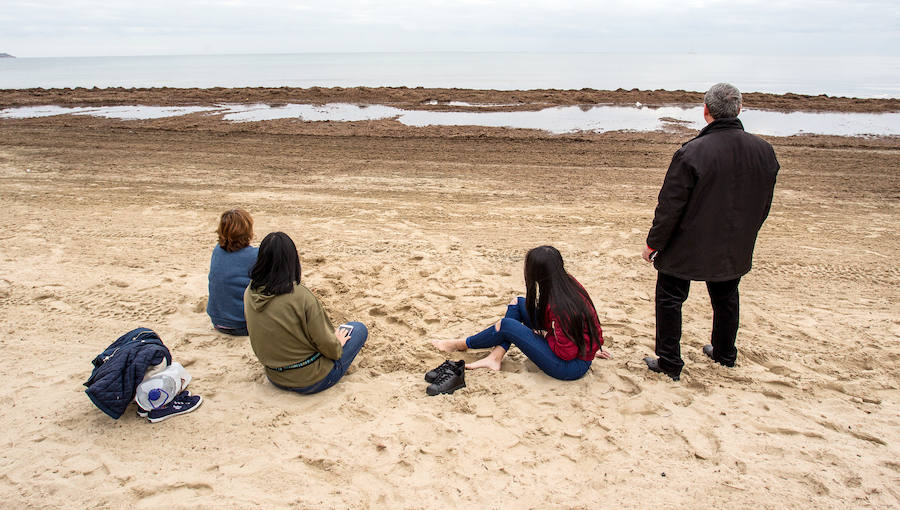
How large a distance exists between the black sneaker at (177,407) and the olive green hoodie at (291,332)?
0.51 metres

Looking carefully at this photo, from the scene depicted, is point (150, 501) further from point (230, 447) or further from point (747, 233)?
point (747, 233)

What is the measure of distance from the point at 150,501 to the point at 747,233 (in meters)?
3.85

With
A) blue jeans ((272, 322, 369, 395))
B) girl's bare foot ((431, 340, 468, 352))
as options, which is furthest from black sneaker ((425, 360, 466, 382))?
blue jeans ((272, 322, 369, 395))

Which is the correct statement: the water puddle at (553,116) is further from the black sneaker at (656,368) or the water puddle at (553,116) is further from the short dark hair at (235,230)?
the short dark hair at (235,230)

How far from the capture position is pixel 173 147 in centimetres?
1189

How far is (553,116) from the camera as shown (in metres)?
17.1

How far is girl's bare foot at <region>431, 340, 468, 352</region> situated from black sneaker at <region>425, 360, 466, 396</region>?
0.35m

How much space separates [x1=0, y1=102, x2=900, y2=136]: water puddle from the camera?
575 inches

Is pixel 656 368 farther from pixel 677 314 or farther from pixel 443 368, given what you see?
pixel 443 368

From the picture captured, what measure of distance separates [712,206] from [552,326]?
50.7 inches

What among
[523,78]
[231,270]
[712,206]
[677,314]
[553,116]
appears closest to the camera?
[712,206]

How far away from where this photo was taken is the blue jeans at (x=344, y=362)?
3.52 meters

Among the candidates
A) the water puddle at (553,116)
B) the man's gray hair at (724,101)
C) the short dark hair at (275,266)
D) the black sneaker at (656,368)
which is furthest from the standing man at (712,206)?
the water puddle at (553,116)

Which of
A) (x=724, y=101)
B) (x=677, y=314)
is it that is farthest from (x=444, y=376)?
(x=724, y=101)
